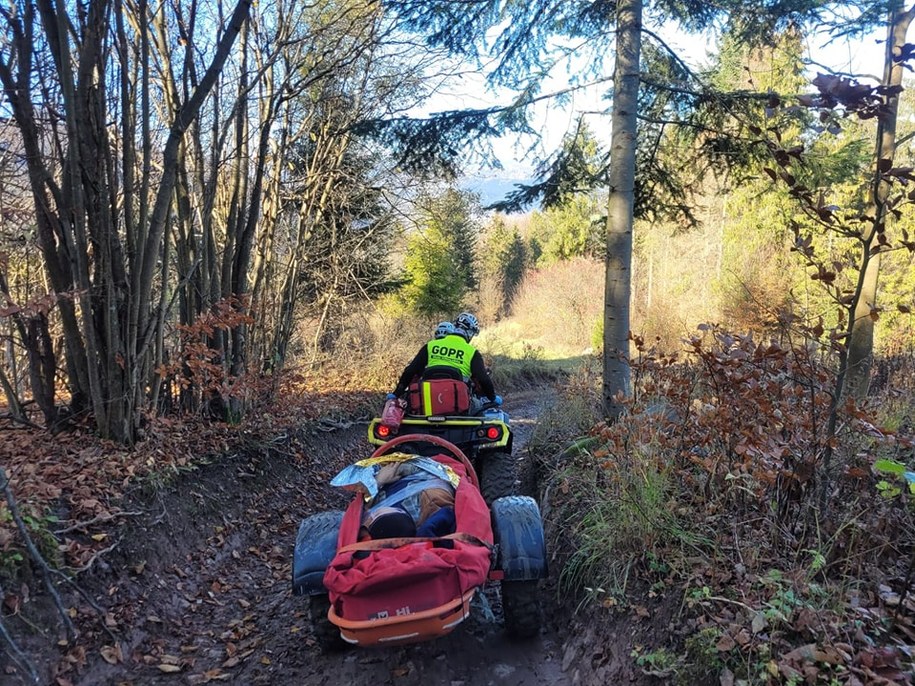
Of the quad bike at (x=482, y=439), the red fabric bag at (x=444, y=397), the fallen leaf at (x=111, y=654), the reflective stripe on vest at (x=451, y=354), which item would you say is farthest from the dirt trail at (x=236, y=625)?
the reflective stripe on vest at (x=451, y=354)

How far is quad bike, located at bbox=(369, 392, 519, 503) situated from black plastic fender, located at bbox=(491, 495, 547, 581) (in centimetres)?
146

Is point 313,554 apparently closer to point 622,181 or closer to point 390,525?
point 390,525

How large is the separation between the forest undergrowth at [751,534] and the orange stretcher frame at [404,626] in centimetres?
96

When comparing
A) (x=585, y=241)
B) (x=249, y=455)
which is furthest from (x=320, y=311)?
(x=585, y=241)

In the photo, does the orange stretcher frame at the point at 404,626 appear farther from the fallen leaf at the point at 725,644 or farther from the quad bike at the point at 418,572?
the fallen leaf at the point at 725,644

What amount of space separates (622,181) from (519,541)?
14.7ft

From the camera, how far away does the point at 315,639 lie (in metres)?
3.92

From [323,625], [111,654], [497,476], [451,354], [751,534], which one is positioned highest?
[451,354]

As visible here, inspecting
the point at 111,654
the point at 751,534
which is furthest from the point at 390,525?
the point at 751,534

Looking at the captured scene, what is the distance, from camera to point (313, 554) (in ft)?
11.6

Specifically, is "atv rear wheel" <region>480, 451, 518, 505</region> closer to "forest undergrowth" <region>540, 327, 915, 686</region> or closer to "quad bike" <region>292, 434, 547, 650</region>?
"forest undergrowth" <region>540, 327, 915, 686</region>

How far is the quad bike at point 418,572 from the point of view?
281 centimetres

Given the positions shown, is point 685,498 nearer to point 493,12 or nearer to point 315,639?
point 315,639

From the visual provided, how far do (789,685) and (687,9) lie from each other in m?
7.32
